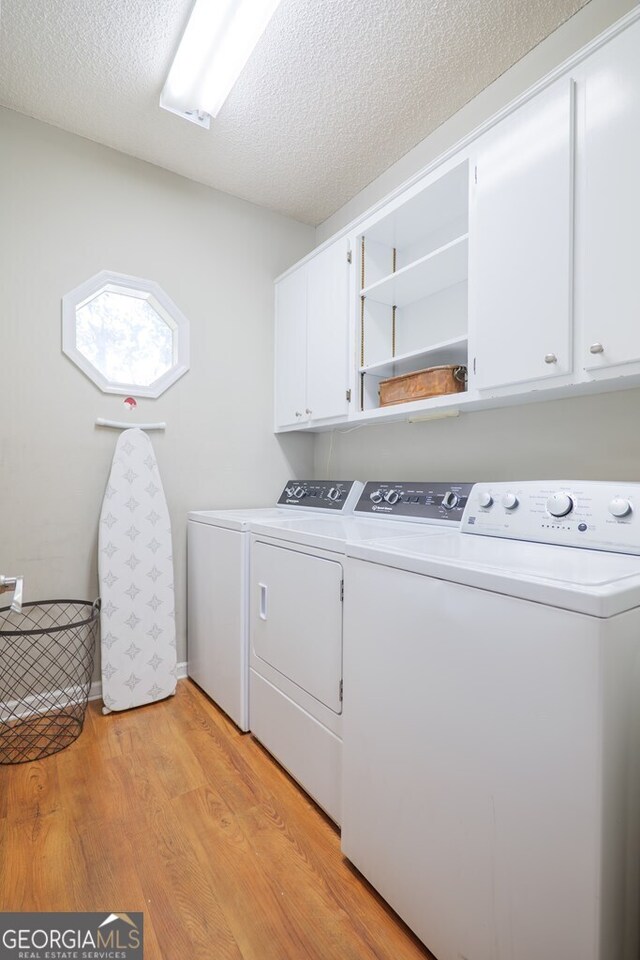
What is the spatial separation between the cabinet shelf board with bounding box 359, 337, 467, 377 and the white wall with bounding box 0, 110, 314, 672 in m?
0.88

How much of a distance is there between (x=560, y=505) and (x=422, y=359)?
39.0 inches

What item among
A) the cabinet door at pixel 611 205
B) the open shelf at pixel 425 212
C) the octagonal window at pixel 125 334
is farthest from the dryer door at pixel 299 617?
the open shelf at pixel 425 212

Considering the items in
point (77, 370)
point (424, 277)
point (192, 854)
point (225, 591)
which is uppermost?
point (424, 277)

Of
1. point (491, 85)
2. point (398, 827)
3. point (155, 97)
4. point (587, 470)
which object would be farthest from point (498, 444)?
point (155, 97)

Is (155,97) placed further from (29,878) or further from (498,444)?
(29,878)

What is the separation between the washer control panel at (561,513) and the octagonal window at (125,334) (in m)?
1.73

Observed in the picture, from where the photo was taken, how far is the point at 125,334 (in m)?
2.29

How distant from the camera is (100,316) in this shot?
222 centimetres

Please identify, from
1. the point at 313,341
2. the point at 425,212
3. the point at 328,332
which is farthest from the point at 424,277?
the point at 313,341

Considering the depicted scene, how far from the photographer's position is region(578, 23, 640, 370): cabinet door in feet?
3.67

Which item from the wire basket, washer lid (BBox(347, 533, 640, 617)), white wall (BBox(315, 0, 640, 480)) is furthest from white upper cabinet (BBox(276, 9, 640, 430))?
the wire basket

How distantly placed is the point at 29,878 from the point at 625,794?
1.41 metres

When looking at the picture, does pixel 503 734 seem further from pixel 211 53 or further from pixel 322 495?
pixel 211 53

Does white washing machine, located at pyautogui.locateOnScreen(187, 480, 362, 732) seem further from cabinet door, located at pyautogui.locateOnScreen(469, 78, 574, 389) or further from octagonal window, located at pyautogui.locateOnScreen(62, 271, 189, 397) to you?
cabinet door, located at pyautogui.locateOnScreen(469, 78, 574, 389)
